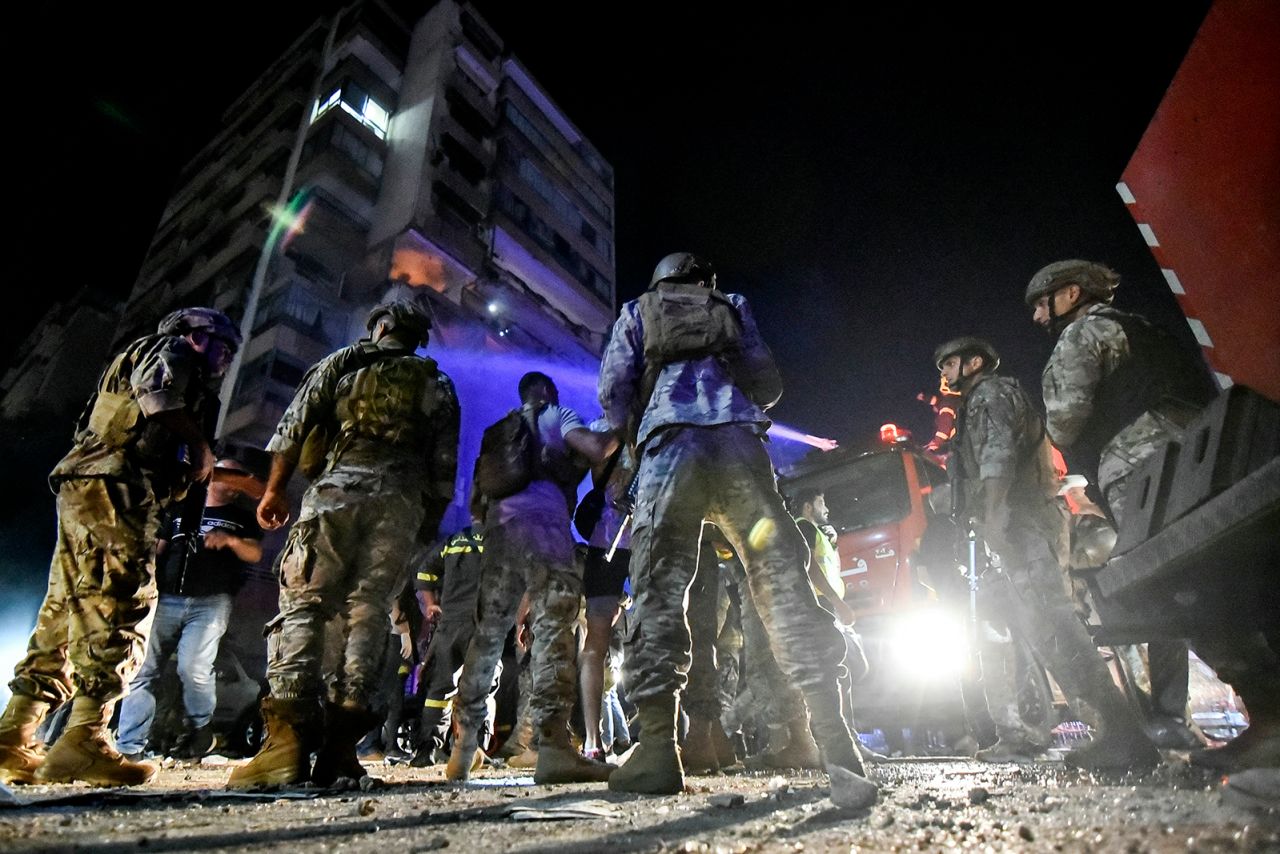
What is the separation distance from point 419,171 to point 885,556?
26819mm

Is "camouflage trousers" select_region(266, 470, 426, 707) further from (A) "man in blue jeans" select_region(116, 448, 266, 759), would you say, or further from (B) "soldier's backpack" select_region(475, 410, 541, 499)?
(A) "man in blue jeans" select_region(116, 448, 266, 759)

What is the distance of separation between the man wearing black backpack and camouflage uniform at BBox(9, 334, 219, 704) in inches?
61.8

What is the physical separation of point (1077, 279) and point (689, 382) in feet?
8.84

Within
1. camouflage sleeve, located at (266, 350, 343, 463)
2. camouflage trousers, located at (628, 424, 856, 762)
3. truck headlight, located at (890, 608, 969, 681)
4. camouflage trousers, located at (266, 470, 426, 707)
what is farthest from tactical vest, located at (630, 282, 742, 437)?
truck headlight, located at (890, 608, 969, 681)

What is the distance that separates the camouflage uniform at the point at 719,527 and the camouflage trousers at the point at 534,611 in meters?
1.08

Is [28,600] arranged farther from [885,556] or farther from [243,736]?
[885,556]

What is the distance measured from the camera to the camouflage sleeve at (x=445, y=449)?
3.39 metres

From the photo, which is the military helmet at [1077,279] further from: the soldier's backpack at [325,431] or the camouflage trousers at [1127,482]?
the soldier's backpack at [325,431]

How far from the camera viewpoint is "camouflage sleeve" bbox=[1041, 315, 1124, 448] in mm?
3287

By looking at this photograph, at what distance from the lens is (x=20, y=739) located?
8.43ft

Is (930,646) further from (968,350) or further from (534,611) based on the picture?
(534,611)

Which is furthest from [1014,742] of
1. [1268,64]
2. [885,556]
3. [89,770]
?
[89,770]

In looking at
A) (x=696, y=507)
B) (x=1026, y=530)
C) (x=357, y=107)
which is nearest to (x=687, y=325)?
(x=696, y=507)

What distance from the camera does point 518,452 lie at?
4023 mm
